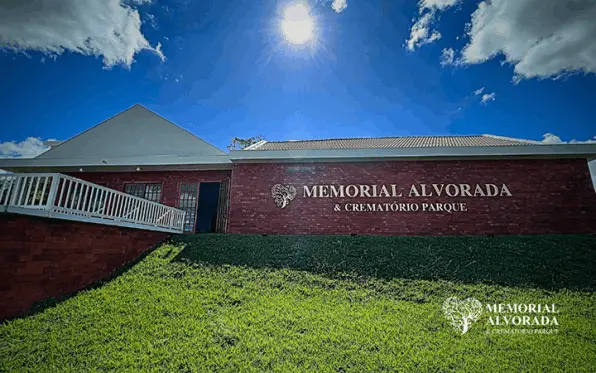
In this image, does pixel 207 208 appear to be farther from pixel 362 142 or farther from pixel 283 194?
pixel 362 142

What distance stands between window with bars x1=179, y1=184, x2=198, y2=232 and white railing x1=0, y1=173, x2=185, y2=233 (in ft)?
1.91

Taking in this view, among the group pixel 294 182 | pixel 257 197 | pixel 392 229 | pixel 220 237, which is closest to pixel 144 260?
pixel 220 237

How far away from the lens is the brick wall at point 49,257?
453 cm

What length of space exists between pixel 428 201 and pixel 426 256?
228 centimetres

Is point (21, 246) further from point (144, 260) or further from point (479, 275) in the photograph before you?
point (479, 275)

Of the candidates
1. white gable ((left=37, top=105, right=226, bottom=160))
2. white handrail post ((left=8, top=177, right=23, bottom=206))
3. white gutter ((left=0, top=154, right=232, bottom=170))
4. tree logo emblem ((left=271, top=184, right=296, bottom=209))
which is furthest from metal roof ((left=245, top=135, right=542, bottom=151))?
white handrail post ((left=8, top=177, right=23, bottom=206))

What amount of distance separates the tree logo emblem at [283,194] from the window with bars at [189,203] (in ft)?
9.56

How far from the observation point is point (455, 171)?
27.7ft

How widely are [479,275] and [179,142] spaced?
32.5 ft

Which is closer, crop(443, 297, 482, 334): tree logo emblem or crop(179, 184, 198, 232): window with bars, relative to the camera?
crop(443, 297, 482, 334): tree logo emblem

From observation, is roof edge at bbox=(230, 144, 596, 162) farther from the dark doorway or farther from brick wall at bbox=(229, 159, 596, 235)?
the dark doorway

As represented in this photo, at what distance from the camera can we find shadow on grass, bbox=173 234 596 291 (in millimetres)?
5715

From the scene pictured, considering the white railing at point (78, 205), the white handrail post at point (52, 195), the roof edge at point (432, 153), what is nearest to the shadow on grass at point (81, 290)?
the white railing at point (78, 205)

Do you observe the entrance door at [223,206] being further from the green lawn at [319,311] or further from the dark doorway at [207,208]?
the green lawn at [319,311]
